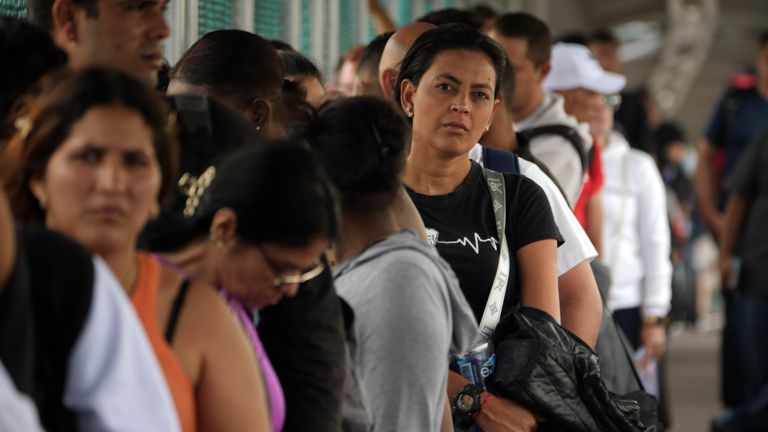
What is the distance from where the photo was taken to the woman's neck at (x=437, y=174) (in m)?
3.81

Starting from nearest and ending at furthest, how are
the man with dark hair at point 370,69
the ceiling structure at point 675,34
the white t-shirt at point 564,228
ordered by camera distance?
the white t-shirt at point 564,228, the man with dark hair at point 370,69, the ceiling structure at point 675,34

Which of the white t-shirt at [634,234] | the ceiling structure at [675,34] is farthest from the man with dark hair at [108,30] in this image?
the ceiling structure at [675,34]

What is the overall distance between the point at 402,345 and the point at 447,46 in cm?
122

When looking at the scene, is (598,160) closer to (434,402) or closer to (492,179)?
(492,179)

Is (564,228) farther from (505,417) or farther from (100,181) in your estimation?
(100,181)

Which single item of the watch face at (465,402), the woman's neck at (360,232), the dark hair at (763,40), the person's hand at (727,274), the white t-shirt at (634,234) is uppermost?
the woman's neck at (360,232)

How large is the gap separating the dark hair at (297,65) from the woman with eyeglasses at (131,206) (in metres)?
1.83

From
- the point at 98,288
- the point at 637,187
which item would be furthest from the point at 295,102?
the point at 637,187

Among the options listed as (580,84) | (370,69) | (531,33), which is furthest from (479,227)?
(580,84)

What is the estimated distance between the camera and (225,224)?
99.5 inches

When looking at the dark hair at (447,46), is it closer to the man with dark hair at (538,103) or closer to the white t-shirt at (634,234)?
the man with dark hair at (538,103)

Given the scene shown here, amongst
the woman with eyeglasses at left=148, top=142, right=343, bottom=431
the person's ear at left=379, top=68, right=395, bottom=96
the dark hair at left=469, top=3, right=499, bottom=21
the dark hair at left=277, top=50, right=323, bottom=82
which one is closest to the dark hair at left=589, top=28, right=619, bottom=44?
the dark hair at left=469, top=3, right=499, bottom=21

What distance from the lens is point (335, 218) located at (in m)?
2.58

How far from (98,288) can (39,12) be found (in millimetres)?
1051
